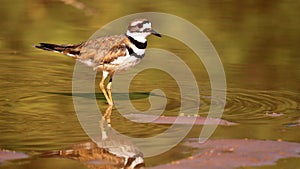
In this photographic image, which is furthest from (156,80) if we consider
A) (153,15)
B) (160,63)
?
(153,15)

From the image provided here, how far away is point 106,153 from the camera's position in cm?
856

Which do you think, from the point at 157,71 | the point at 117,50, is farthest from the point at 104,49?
the point at 157,71

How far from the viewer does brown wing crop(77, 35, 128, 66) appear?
11.4 metres

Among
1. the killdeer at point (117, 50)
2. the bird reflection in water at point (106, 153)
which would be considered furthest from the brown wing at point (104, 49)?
the bird reflection in water at point (106, 153)

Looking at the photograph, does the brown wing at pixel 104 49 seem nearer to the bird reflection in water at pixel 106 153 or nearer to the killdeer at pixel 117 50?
the killdeer at pixel 117 50

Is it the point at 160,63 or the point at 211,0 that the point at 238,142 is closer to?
the point at 160,63

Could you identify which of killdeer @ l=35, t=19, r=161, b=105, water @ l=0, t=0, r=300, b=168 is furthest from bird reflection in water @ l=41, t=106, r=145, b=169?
killdeer @ l=35, t=19, r=161, b=105

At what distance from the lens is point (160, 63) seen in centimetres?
1411

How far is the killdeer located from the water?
0.47 m

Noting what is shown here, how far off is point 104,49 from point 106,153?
10.7ft

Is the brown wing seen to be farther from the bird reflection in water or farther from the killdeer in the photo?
the bird reflection in water

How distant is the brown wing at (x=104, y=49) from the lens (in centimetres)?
1143

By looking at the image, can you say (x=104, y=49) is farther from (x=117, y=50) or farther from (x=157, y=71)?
(x=157, y=71)

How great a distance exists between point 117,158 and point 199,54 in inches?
270
